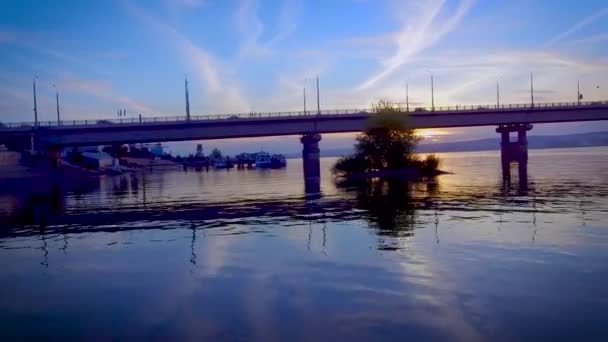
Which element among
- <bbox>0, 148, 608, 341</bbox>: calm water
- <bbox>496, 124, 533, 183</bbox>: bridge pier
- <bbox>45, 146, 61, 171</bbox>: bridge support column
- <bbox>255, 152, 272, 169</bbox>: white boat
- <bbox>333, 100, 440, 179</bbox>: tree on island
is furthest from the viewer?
<bbox>255, 152, 272, 169</bbox>: white boat

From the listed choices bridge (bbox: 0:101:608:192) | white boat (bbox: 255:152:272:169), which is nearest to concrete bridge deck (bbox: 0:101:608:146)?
bridge (bbox: 0:101:608:192)

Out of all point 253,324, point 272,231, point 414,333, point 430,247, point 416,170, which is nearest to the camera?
point 414,333

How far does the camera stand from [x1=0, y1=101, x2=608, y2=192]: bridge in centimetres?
8938

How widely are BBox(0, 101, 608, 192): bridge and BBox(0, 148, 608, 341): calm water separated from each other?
197 ft

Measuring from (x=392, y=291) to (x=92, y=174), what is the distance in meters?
112

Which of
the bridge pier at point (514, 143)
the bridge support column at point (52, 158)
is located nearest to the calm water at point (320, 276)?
the bridge support column at point (52, 158)

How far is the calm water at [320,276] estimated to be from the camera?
1029 cm

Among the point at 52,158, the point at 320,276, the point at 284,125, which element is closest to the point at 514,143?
the point at 284,125

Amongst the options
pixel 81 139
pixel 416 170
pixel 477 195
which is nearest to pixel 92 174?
pixel 81 139

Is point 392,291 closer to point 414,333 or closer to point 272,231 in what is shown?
point 414,333

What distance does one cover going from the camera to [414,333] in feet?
31.7

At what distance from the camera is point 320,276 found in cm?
1416

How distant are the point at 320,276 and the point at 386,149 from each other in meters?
56.2

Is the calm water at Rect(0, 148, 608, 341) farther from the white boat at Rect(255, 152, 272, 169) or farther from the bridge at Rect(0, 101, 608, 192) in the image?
the white boat at Rect(255, 152, 272, 169)
